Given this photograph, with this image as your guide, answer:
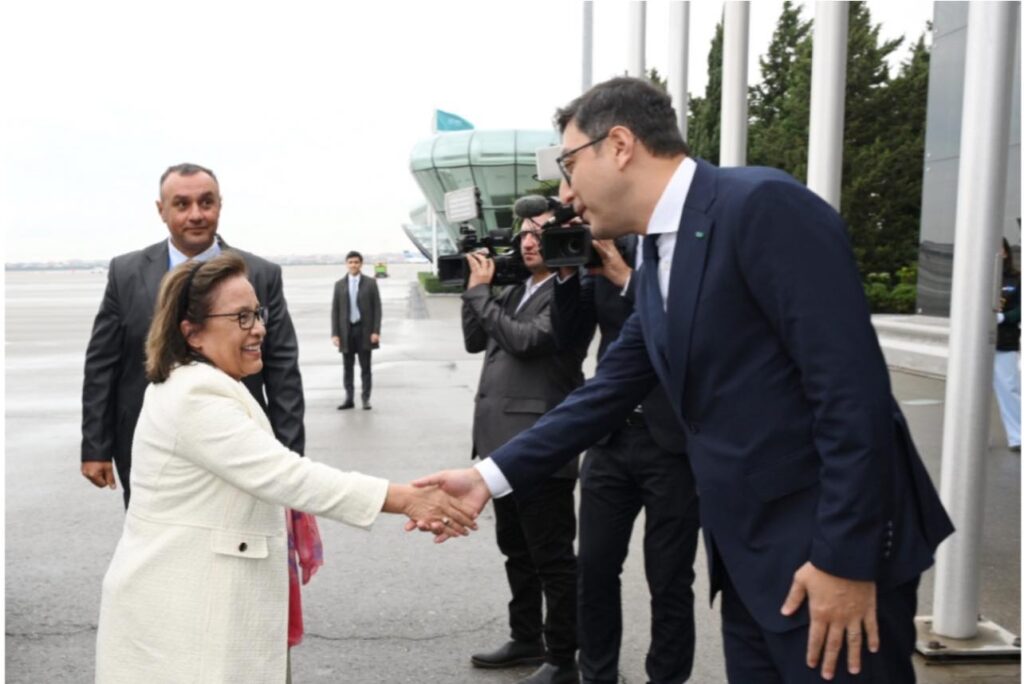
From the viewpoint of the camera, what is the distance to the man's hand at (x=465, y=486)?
3.09 meters

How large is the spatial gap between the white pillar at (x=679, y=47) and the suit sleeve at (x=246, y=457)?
211 inches

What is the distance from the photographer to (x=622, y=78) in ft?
8.05

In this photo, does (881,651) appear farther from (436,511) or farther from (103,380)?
(103,380)

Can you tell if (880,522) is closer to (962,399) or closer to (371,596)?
(962,399)

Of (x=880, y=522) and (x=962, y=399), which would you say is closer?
(x=880, y=522)

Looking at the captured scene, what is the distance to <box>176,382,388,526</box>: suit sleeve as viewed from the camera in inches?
101

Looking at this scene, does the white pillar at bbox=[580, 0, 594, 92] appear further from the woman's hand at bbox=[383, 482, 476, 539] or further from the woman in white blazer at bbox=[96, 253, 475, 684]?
the woman in white blazer at bbox=[96, 253, 475, 684]

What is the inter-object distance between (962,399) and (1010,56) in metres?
1.37

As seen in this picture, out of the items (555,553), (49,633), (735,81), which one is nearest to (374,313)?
(735,81)

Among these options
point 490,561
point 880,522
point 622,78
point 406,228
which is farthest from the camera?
point 406,228

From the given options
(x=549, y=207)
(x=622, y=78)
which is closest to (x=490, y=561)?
(x=549, y=207)

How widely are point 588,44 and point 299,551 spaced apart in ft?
33.2

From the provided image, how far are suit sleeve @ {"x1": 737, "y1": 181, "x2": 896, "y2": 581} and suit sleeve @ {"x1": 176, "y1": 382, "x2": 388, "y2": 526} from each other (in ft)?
4.03

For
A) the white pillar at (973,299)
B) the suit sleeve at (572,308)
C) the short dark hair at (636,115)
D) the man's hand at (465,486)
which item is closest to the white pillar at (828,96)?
the white pillar at (973,299)
